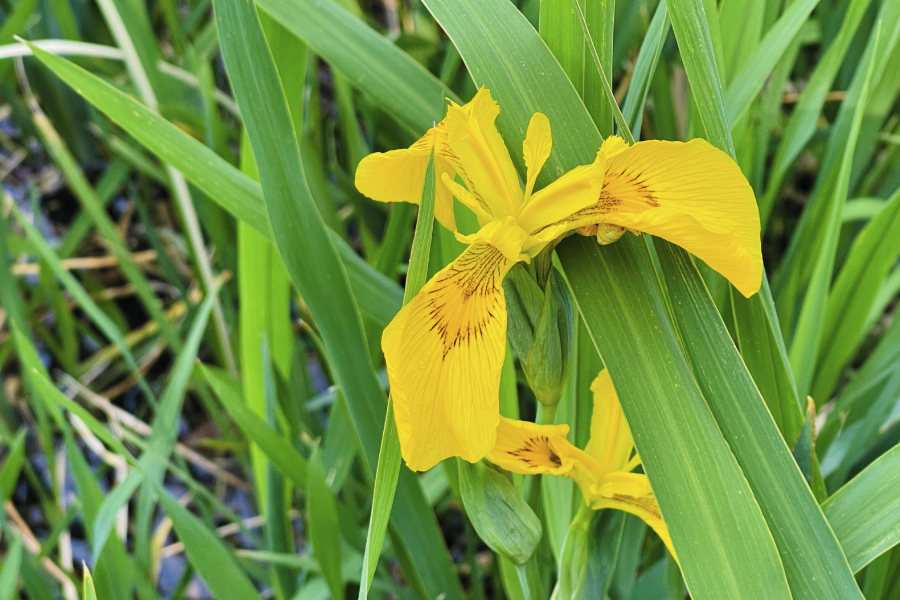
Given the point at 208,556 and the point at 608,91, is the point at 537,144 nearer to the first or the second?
the point at 608,91

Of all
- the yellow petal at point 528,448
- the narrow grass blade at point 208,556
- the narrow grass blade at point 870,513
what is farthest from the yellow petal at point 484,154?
the narrow grass blade at point 208,556

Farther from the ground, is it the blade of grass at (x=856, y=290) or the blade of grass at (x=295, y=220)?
the blade of grass at (x=295, y=220)

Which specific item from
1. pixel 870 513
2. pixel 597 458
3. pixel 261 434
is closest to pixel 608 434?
pixel 597 458

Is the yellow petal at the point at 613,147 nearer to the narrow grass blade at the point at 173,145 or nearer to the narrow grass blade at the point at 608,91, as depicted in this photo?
the narrow grass blade at the point at 608,91

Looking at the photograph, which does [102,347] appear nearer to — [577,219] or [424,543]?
[424,543]

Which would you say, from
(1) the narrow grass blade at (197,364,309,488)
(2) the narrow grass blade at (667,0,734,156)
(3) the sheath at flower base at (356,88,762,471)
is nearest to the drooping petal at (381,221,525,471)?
(3) the sheath at flower base at (356,88,762,471)

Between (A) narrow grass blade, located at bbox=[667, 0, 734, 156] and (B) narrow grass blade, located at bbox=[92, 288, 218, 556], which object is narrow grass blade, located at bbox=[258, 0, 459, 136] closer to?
(A) narrow grass blade, located at bbox=[667, 0, 734, 156]
